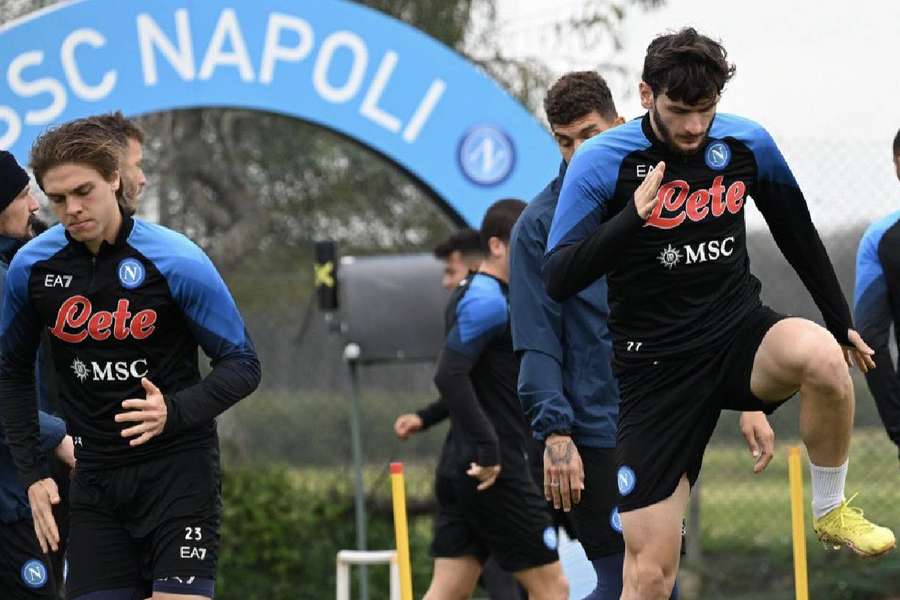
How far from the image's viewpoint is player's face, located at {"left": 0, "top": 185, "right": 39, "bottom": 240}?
19.8 ft

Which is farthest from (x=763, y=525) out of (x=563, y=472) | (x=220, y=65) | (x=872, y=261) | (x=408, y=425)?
(x=563, y=472)

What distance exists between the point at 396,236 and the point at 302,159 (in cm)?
144

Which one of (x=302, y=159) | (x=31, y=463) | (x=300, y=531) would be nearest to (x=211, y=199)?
(x=302, y=159)

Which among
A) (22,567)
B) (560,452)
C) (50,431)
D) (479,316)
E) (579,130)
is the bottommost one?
(22,567)

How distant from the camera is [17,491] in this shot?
5762mm

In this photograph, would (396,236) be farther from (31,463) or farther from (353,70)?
(31,463)

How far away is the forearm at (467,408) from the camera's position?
6902mm

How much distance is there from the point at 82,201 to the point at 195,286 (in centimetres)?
45

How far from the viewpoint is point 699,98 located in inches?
181

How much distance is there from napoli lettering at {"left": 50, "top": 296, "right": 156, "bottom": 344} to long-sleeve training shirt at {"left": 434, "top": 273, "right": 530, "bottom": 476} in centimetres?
214

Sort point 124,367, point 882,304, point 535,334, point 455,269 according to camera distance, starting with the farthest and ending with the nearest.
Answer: point 455,269
point 882,304
point 535,334
point 124,367

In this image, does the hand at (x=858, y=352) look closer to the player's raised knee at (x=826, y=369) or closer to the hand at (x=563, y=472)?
the player's raised knee at (x=826, y=369)

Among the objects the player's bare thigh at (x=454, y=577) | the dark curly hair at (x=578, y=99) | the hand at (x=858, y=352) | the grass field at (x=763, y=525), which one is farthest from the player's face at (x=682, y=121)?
the grass field at (x=763, y=525)

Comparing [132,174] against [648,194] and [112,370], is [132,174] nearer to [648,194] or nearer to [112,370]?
[112,370]
